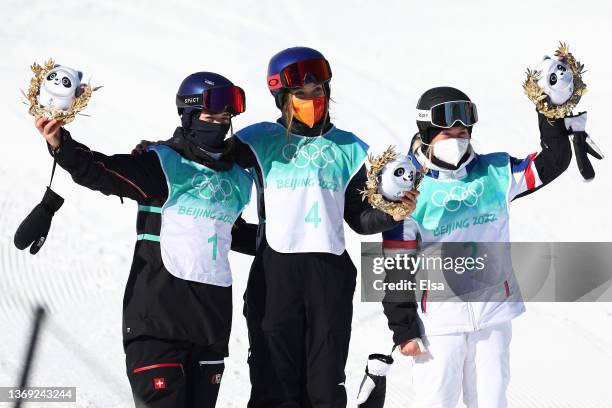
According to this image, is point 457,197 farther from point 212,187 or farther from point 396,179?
point 212,187

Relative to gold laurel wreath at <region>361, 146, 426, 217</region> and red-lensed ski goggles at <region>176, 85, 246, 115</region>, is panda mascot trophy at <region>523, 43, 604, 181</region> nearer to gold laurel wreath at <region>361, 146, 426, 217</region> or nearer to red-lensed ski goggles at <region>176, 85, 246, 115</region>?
gold laurel wreath at <region>361, 146, 426, 217</region>

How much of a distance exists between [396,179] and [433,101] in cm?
85

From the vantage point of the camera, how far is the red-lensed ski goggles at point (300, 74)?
642cm

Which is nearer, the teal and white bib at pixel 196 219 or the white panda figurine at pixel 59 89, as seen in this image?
the white panda figurine at pixel 59 89

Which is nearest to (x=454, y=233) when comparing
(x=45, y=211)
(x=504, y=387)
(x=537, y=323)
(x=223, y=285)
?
(x=504, y=387)

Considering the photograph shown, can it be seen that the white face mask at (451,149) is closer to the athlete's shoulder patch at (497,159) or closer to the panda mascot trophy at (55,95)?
the athlete's shoulder patch at (497,159)

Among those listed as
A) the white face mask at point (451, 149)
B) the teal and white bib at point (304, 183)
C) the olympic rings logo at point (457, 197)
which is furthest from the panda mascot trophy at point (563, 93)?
the teal and white bib at point (304, 183)

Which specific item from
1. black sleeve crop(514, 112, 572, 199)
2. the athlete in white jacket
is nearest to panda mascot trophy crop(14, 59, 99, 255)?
the athlete in white jacket

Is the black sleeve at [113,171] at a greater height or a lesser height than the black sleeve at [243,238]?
greater

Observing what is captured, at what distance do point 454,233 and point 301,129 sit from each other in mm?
1066

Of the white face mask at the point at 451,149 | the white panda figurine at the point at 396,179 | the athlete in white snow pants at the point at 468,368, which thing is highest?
the white face mask at the point at 451,149

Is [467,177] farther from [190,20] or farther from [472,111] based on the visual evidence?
[190,20]

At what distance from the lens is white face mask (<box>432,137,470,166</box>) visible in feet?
21.5

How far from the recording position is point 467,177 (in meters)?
6.63
